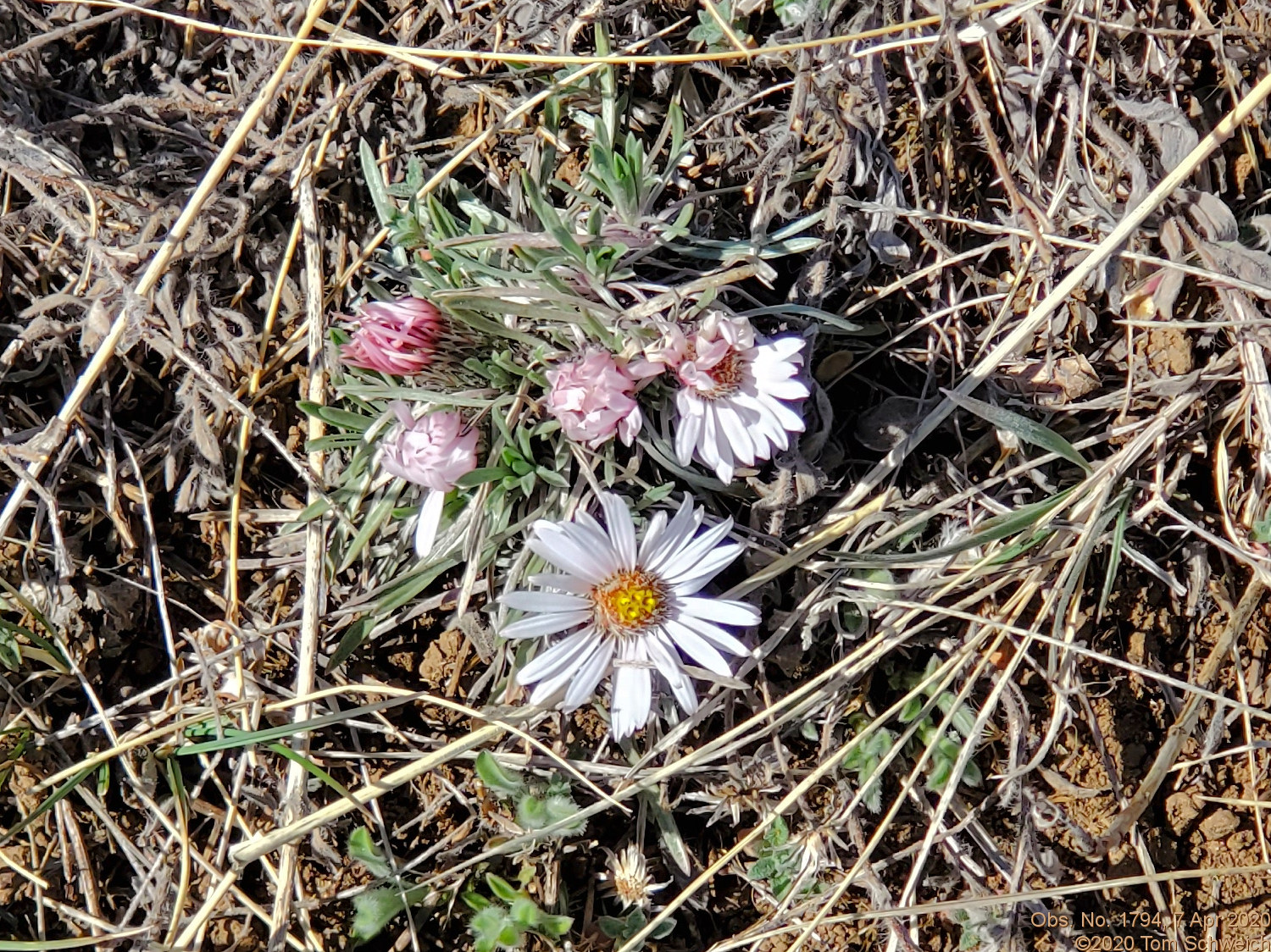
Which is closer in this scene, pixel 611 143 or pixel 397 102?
pixel 611 143

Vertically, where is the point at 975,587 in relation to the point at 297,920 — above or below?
above

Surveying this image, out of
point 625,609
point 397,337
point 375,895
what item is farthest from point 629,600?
point 375,895

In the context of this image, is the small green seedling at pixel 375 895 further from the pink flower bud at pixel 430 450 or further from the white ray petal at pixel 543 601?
the pink flower bud at pixel 430 450

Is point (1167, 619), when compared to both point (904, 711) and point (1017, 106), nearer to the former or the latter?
point (904, 711)

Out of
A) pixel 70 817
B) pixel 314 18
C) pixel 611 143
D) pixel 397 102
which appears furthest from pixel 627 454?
pixel 70 817

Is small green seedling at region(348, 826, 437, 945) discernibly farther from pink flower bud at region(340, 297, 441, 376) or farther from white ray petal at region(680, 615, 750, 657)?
pink flower bud at region(340, 297, 441, 376)

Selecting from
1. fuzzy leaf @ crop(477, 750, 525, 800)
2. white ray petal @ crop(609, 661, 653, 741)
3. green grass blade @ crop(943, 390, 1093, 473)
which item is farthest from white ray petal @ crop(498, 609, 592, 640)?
green grass blade @ crop(943, 390, 1093, 473)

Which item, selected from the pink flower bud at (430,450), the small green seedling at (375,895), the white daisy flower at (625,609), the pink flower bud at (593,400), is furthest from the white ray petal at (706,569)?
the small green seedling at (375,895)
